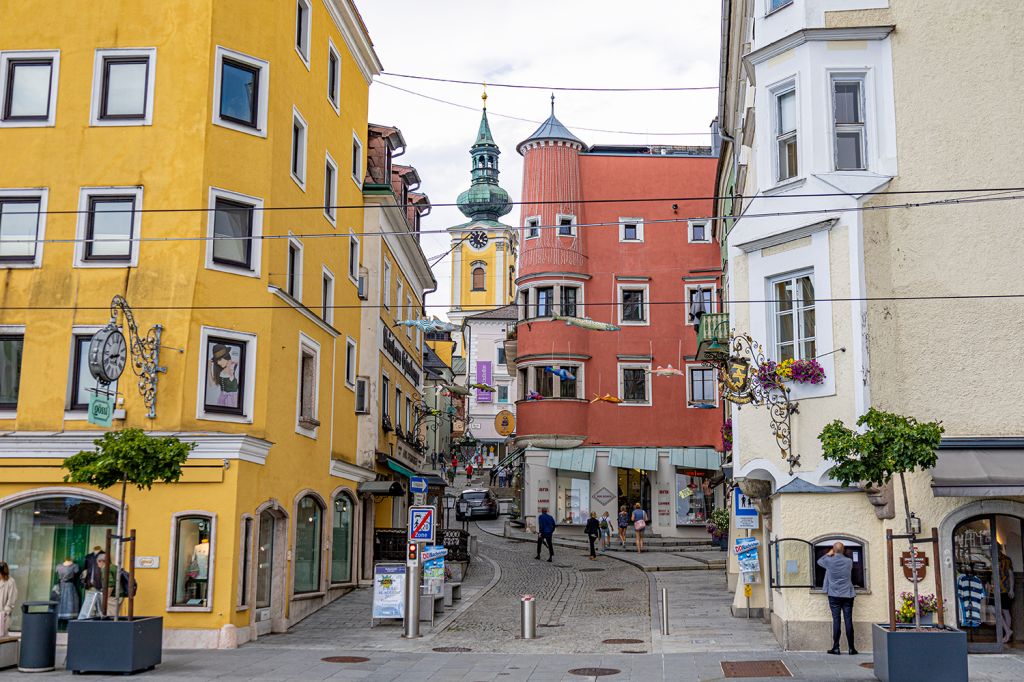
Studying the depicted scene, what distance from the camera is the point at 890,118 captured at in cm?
1917

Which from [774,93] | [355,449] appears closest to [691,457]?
[355,449]

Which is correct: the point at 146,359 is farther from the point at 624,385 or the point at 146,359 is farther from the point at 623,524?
the point at 624,385

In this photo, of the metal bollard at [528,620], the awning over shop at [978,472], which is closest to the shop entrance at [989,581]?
the awning over shop at [978,472]

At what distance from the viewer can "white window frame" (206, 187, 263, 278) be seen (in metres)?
21.6

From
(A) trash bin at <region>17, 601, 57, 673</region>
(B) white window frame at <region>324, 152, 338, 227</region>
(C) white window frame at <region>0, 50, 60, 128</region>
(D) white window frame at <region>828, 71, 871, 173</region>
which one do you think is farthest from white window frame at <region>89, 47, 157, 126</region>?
(D) white window frame at <region>828, 71, 871, 173</region>

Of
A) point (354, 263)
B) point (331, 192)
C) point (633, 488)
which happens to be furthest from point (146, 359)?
point (633, 488)

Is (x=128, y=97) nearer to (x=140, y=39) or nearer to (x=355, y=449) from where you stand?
(x=140, y=39)

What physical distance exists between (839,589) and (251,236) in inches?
515

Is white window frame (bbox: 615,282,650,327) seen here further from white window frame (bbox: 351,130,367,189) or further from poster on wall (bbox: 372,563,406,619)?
poster on wall (bbox: 372,563,406,619)

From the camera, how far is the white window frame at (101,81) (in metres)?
22.0

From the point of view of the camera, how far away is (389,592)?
22219mm

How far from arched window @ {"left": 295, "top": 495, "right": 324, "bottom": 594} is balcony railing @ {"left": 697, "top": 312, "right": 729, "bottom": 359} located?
1083cm

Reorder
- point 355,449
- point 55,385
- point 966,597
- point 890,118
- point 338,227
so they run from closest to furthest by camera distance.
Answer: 1. point 966,597
2. point 890,118
3. point 55,385
4. point 338,227
5. point 355,449

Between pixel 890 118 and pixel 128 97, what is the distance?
48.6ft
